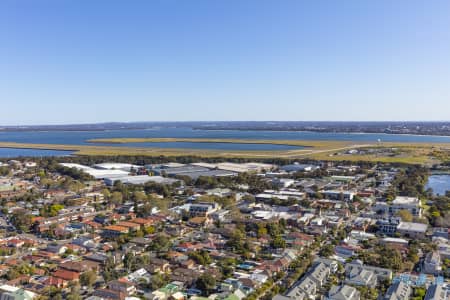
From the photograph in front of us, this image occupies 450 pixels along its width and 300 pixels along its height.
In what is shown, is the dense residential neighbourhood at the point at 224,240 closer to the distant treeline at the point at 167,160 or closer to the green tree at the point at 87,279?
the green tree at the point at 87,279

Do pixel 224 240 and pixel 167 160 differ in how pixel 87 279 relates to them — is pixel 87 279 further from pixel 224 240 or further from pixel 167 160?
pixel 167 160

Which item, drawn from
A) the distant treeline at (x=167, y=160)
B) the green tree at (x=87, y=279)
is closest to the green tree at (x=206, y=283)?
the green tree at (x=87, y=279)

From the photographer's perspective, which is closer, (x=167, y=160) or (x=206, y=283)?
(x=206, y=283)

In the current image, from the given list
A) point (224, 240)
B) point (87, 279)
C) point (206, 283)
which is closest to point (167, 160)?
point (224, 240)

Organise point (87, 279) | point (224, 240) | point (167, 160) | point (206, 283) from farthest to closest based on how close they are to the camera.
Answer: point (167, 160)
point (224, 240)
point (87, 279)
point (206, 283)

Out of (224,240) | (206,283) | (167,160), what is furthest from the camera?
(167,160)

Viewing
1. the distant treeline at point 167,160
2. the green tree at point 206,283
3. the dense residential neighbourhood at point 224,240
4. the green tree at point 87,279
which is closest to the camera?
the green tree at point 206,283

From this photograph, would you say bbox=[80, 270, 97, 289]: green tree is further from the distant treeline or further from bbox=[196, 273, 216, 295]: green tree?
the distant treeline

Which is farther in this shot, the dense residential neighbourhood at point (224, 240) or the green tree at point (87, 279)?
the green tree at point (87, 279)

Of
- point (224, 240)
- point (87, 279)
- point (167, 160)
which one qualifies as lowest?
point (224, 240)

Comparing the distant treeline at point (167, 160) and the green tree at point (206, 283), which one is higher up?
the distant treeline at point (167, 160)
